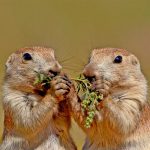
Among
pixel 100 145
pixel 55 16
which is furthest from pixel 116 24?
pixel 100 145

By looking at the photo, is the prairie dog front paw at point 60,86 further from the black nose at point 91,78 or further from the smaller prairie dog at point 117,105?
the black nose at point 91,78

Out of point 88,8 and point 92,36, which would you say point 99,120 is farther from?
point 88,8

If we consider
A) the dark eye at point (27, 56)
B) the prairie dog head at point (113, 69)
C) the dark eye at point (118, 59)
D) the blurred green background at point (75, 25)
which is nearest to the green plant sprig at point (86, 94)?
the prairie dog head at point (113, 69)

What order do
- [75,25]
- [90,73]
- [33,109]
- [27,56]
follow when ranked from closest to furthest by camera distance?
[90,73], [33,109], [27,56], [75,25]

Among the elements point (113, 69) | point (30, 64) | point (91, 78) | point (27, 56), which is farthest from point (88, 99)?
point (27, 56)

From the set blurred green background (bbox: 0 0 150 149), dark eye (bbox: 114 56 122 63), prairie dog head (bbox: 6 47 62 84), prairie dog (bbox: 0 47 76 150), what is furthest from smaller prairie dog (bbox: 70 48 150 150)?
blurred green background (bbox: 0 0 150 149)

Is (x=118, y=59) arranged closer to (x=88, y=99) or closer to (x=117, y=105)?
(x=117, y=105)

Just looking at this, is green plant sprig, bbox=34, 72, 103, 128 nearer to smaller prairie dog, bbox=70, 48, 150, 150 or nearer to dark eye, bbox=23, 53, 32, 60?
smaller prairie dog, bbox=70, 48, 150, 150
